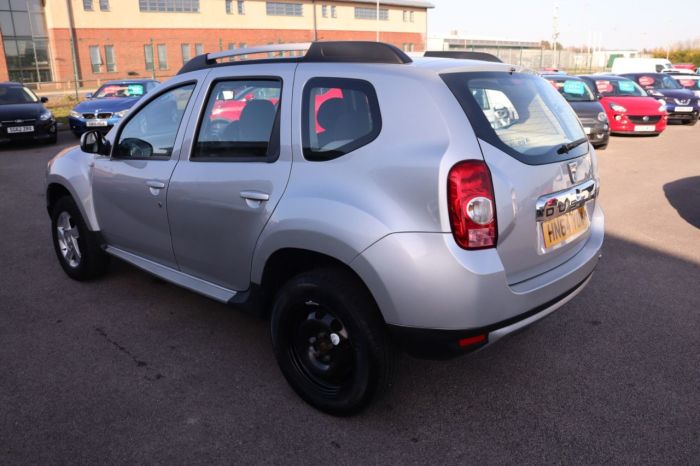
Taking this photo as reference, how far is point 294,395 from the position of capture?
311cm

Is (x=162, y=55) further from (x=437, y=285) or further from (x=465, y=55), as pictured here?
(x=437, y=285)

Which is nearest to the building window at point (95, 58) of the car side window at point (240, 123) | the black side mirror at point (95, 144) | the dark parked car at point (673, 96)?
the dark parked car at point (673, 96)

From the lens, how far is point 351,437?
2742 millimetres

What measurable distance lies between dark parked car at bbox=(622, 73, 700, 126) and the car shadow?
29.9 ft

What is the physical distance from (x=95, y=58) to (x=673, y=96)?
4171 centimetres

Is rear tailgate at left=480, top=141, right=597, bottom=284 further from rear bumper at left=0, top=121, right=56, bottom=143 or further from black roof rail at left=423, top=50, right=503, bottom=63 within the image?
rear bumper at left=0, top=121, right=56, bottom=143

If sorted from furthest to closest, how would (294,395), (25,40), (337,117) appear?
(25,40)
(294,395)
(337,117)

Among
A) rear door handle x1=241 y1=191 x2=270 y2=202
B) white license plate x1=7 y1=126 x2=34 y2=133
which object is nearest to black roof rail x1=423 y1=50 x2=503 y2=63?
rear door handle x1=241 y1=191 x2=270 y2=202

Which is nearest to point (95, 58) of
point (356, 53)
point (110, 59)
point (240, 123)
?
point (110, 59)

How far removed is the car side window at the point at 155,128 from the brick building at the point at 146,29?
36329 mm

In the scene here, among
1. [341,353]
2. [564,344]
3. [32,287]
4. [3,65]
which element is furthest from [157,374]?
[3,65]

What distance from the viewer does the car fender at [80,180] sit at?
4.39m

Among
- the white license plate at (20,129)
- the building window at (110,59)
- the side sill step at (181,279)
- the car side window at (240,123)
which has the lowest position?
the side sill step at (181,279)

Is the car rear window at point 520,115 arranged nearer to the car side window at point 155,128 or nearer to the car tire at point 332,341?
the car tire at point 332,341
